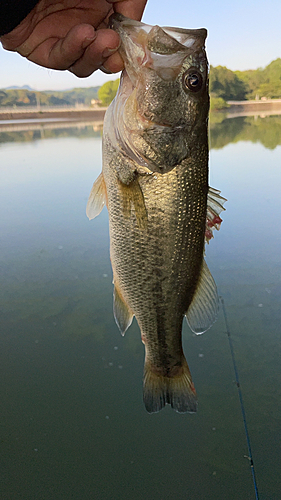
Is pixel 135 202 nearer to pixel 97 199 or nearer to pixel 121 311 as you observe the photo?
pixel 97 199

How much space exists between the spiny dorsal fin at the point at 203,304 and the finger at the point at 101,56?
2.71ft

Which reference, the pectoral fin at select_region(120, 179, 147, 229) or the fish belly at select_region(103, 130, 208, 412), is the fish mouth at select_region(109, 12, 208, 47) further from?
the pectoral fin at select_region(120, 179, 147, 229)

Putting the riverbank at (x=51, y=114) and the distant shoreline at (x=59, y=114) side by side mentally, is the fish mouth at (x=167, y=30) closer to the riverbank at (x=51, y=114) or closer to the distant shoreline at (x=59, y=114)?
the distant shoreline at (x=59, y=114)

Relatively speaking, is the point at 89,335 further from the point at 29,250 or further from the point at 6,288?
the point at 29,250

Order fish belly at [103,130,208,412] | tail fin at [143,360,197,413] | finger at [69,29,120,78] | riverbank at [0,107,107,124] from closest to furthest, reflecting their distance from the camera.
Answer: finger at [69,29,120,78], fish belly at [103,130,208,412], tail fin at [143,360,197,413], riverbank at [0,107,107,124]

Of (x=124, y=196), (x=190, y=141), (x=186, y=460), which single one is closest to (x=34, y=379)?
(x=186, y=460)

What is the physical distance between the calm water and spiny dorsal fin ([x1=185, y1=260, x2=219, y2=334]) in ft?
4.26

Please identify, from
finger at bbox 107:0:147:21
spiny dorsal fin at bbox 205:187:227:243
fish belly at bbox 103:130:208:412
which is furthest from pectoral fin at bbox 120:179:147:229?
finger at bbox 107:0:147:21

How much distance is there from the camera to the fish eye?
4.08 feet

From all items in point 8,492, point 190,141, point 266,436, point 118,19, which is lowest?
point 8,492

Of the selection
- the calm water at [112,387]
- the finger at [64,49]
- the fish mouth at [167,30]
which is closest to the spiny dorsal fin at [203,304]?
the fish mouth at [167,30]

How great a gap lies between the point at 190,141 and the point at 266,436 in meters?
2.08

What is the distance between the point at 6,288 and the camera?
4.21 metres

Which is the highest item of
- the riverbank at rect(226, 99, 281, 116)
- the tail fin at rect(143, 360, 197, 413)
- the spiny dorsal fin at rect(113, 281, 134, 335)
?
the riverbank at rect(226, 99, 281, 116)
